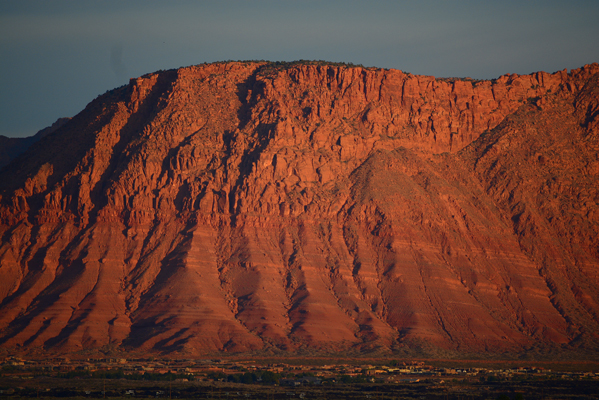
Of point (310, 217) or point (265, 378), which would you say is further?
point (310, 217)

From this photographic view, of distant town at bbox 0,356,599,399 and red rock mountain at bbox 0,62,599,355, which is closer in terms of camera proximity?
distant town at bbox 0,356,599,399

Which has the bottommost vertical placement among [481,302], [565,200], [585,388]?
[585,388]

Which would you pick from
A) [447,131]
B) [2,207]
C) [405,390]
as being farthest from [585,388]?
[2,207]

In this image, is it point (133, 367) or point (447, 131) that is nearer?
point (133, 367)

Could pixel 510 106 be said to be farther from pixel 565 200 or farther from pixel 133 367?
pixel 133 367

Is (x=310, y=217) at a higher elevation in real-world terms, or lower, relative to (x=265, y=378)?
higher

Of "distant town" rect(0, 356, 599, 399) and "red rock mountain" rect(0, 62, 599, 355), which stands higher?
Result: "red rock mountain" rect(0, 62, 599, 355)

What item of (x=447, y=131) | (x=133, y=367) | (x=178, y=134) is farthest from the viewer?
(x=447, y=131)

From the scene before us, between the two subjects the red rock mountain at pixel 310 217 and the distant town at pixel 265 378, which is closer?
the distant town at pixel 265 378
